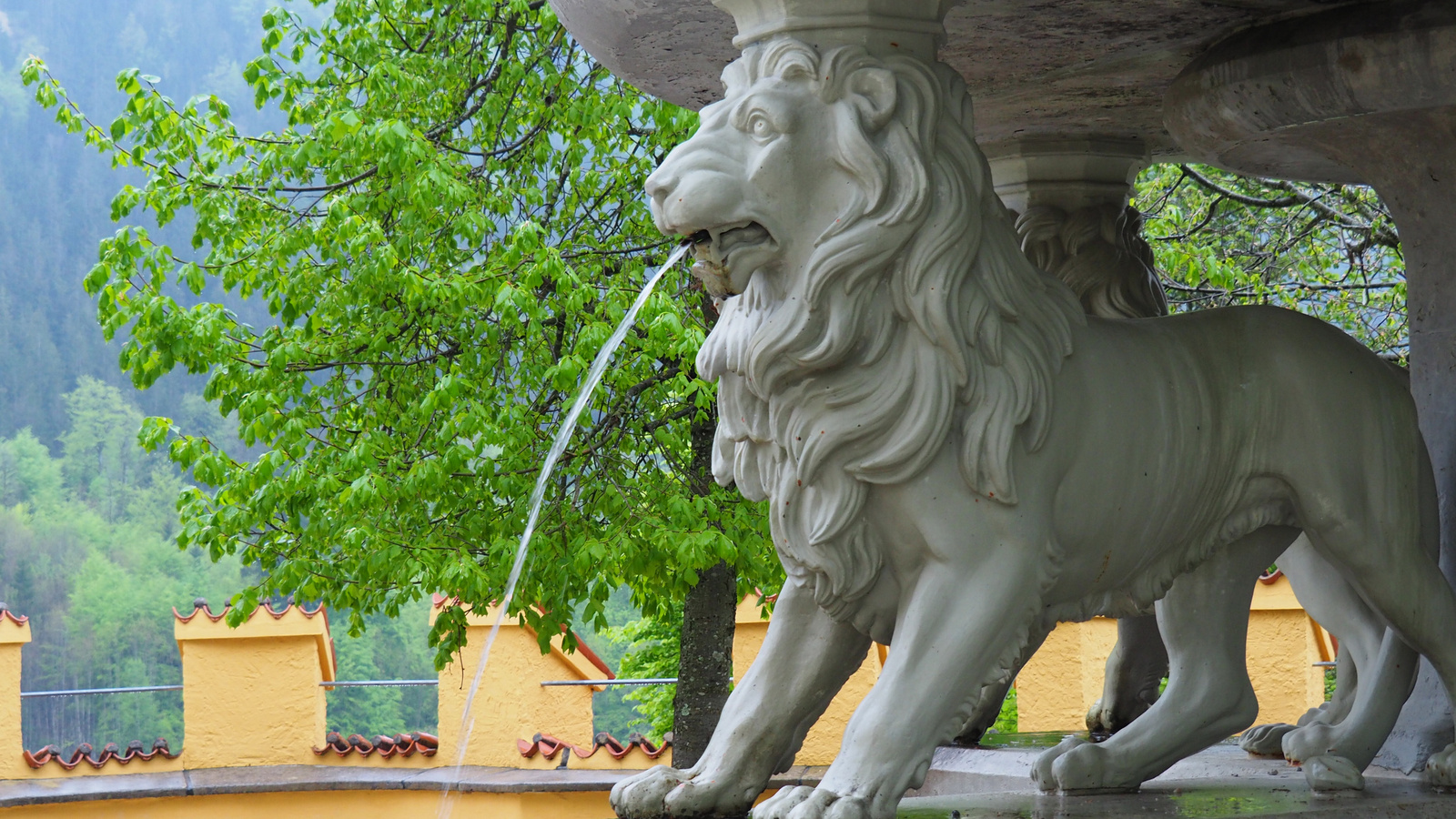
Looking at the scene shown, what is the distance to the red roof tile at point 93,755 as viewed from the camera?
33.5 feet

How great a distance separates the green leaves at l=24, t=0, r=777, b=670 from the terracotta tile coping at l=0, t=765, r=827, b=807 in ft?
4.21

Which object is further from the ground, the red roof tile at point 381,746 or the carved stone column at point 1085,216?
the carved stone column at point 1085,216

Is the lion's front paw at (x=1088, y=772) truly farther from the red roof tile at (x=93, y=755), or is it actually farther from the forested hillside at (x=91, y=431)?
the forested hillside at (x=91, y=431)

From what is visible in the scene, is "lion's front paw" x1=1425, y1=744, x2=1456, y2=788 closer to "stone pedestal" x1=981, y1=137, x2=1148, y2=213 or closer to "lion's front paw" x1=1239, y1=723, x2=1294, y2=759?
"lion's front paw" x1=1239, y1=723, x2=1294, y2=759

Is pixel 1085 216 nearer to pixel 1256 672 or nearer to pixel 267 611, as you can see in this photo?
pixel 1256 672

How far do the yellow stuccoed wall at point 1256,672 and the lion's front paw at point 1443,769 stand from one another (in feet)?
17.0

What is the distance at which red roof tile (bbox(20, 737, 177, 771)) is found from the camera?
33.5ft

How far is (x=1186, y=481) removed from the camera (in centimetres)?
293

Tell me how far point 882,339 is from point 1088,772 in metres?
A: 1.06

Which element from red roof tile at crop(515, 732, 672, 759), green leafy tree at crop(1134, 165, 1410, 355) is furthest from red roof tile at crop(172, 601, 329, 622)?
green leafy tree at crop(1134, 165, 1410, 355)

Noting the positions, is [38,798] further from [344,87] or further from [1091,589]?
[1091,589]

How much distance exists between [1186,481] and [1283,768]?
3.66 feet

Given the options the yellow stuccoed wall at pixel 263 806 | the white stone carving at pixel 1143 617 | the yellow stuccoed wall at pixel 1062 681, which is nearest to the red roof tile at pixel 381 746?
the yellow stuccoed wall at pixel 263 806

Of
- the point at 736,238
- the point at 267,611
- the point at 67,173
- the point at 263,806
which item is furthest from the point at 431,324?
the point at 67,173
